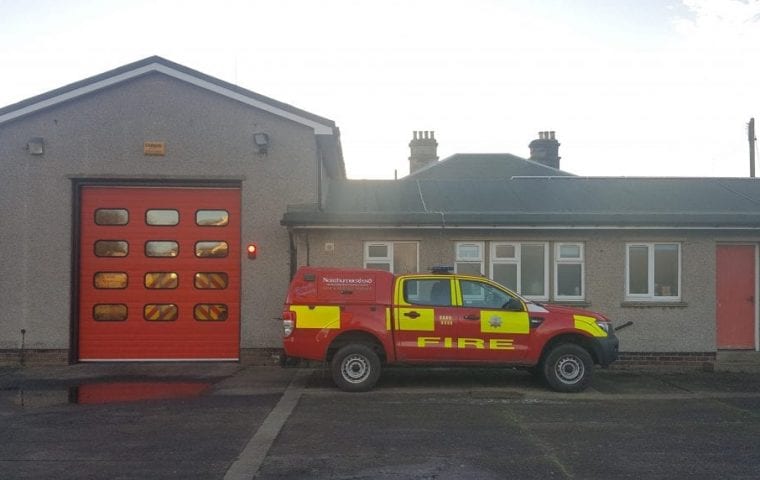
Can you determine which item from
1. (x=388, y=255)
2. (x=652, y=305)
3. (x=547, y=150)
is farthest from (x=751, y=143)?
(x=388, y=255)

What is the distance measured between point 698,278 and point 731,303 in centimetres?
98

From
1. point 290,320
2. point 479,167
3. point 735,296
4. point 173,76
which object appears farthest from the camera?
point 479,167

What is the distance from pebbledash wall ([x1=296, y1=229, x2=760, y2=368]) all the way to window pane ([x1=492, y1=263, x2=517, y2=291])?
41 centimetres

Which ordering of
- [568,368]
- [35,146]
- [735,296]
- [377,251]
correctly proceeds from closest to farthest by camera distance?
[568,368]
[35,146]
[377,251]
[735,296]

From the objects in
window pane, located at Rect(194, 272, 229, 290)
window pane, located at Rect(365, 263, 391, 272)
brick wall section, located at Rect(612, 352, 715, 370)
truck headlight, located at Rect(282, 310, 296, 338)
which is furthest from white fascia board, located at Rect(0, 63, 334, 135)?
brick wall section, located at Rect(612, 352, 715, 370)

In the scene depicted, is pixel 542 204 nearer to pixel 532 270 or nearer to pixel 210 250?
pixel 532 270

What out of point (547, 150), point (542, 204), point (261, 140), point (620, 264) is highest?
point (547, 150)

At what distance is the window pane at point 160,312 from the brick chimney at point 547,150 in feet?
74.5

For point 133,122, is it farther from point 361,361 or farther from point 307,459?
point 307,459

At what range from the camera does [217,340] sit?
494 inches

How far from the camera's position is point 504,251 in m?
12.7

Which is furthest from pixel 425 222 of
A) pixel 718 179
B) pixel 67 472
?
pixel 718 179

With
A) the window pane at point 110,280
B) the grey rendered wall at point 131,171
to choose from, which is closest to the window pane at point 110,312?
the window pane at point 110,280

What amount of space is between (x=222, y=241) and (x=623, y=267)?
7827 mm
